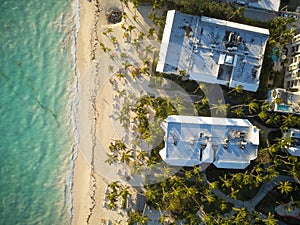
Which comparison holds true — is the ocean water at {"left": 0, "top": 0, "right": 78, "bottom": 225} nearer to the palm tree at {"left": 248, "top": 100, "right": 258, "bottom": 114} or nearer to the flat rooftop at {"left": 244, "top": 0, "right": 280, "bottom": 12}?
the palm tree at {"left": 248, "top": 100, "right": 258, "bottom": 114}

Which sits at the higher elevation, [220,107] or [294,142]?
[220,107]

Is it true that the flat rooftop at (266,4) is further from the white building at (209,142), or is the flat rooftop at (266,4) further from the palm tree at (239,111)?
the white building at (209,142)

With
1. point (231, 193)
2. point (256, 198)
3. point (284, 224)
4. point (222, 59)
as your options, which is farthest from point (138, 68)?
point (284, 224)

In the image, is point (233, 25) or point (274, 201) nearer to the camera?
point (233, 25)

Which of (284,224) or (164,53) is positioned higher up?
(164,53)

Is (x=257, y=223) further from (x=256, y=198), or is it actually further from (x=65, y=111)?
(x=65, y=111)

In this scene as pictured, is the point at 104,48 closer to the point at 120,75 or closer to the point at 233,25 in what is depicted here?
the point at 120,75

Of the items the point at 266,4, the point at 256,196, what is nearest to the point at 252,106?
the point at 256,196
